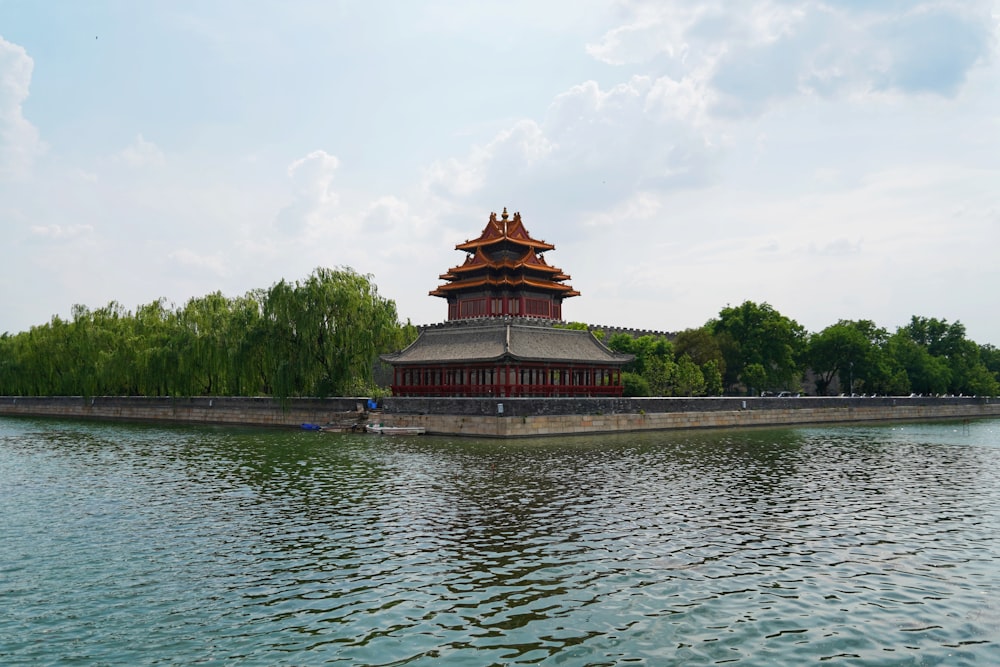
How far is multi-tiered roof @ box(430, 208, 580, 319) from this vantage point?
52.6 m

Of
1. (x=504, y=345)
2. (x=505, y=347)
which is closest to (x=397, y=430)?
(x=505, y=347)

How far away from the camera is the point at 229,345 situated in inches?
1844

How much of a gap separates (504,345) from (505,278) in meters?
8.98

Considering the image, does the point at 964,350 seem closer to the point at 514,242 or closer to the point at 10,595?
the point at 514,242

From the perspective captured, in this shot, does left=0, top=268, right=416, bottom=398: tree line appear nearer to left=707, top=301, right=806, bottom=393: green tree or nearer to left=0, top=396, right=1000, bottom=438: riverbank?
left=0, top=396, right=1000, bottom=438: riverbank

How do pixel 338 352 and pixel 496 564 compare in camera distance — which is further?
pixel 338 352

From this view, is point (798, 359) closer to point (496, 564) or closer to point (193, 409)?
point (193, 409)

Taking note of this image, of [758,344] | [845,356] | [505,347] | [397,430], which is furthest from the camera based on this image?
[845,356]

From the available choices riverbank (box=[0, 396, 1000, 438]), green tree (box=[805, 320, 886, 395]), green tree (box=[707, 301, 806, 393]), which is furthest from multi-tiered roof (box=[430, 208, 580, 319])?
green tree (box=[805, 320, 886, 395])

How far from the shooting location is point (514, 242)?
174ft

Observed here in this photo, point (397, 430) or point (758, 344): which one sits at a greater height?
point (758, 344)

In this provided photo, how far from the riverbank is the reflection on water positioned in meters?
11.7

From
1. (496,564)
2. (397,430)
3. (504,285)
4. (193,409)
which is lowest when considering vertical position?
(496,564)

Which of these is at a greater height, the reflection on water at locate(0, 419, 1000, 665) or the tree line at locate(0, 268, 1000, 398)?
the tree line at locate(0, 268, 1000, 398)
